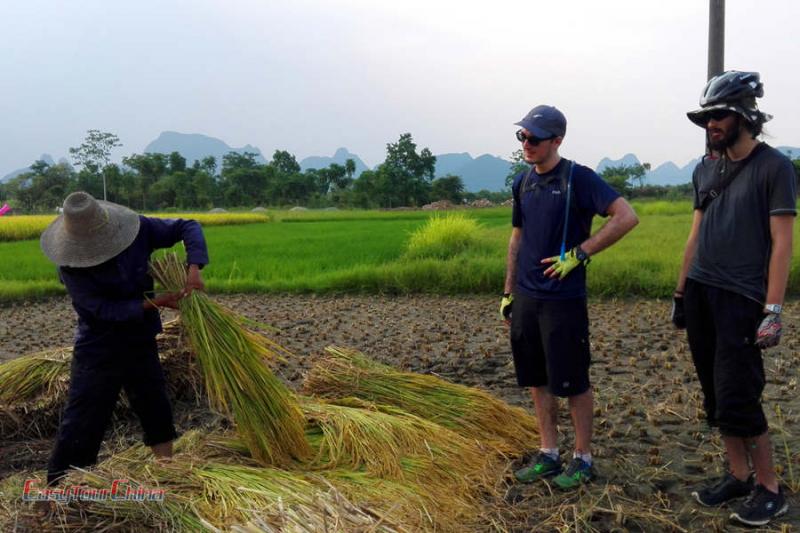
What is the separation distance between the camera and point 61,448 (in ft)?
8.36

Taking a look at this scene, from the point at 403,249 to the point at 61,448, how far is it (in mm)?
10724

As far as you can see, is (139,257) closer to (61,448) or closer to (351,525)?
(61,448)

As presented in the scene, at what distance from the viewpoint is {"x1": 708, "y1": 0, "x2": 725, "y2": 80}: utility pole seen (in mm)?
5816

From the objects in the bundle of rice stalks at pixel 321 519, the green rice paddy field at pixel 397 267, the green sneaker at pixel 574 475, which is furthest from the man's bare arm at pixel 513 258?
the green rice paddy field at pixel 397 267

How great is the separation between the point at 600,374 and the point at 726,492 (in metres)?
1.98

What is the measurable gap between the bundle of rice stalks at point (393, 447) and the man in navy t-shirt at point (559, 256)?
0.25 metres

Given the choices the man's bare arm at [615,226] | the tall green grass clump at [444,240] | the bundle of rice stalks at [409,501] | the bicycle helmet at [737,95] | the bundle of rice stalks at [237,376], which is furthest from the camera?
the tall green grass clump at [444,240]

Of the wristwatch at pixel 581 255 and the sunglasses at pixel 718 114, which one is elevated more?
the sunglasses at pixel 718 114

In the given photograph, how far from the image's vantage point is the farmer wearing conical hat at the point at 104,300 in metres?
2.50

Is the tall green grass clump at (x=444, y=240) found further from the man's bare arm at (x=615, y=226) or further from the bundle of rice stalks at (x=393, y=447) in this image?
the man's bare arm at (x=615, y=226)

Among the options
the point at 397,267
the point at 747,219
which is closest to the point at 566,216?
the point at 747,219

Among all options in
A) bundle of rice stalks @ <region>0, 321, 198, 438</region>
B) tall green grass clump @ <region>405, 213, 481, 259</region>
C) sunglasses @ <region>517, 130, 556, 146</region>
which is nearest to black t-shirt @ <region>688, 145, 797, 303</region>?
sunglasses @ <region>517, 130, 556, 146</region>

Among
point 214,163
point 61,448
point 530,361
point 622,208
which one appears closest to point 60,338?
point 61,448

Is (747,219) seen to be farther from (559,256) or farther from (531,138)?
(531,138)
